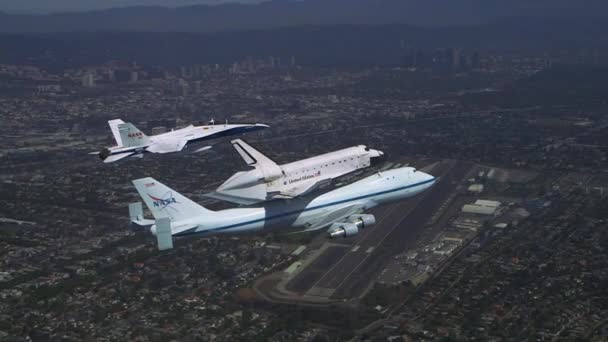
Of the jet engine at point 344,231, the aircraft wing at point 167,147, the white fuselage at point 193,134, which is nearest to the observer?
the jet engine at point 344,231

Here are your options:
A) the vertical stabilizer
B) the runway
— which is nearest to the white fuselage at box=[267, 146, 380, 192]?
the vertical stabilizer

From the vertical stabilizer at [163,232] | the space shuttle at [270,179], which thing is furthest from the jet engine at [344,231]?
the vertical stabilizer at [163,232]

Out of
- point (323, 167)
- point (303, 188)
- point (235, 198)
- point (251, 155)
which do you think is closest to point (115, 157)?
point (235, 198)

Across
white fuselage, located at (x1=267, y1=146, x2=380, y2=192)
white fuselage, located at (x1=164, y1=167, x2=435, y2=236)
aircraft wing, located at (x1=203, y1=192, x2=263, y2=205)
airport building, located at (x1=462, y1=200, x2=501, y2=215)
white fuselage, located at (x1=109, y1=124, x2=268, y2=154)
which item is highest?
A: white fuselage, located at (x1=109, y1=124, x2=268, y2=154)

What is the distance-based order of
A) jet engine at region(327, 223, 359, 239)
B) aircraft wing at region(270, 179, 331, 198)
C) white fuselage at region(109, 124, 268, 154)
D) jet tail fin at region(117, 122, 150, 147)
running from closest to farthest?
aircraft wing at region(270, 179, 331, 198) < jet engine at region(327, 223, 359, 239) < jet tail fin at region(117, 122, 150, 147) < white fuselage at region(109, 124, 268, 154)

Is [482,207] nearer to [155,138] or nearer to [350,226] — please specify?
[350,226]

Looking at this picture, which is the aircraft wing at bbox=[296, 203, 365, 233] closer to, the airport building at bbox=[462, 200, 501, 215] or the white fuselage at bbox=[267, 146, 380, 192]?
the white fuselage at bbox=[267, 146, 380, 192]

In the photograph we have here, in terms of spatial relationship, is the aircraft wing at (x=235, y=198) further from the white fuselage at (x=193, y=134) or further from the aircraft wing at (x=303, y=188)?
the white fuselage at (x=193, y=134)
